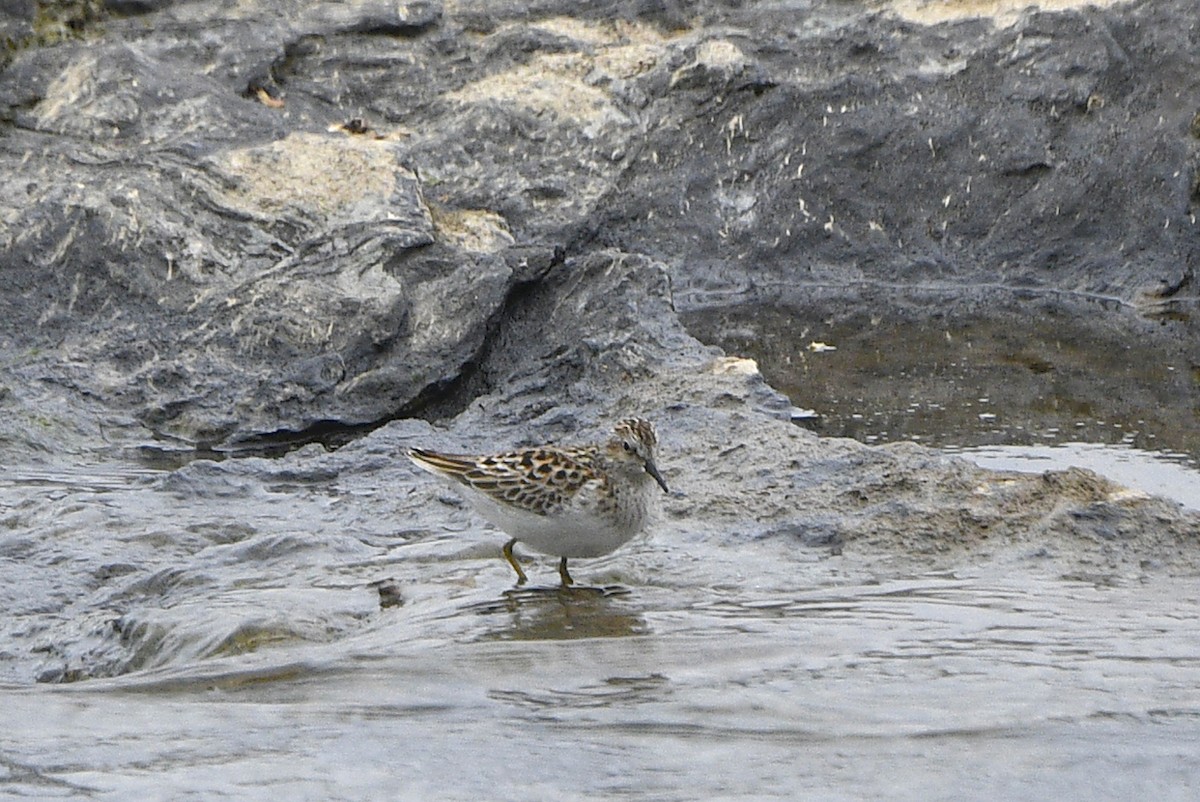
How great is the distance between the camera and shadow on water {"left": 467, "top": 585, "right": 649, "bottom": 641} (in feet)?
18.7

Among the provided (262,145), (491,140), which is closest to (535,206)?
(491,140)

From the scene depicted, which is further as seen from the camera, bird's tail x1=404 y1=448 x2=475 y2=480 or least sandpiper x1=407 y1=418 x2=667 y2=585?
bird's tail x1=404 y1=448 x2=475 y2=480

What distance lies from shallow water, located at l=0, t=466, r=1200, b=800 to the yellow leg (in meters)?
0.10

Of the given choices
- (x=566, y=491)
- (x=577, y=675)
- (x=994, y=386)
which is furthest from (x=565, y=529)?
(x=994, y=386)

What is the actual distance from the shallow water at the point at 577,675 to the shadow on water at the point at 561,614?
0.02 metres

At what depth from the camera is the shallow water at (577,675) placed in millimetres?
4340

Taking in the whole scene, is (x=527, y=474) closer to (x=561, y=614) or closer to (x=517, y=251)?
(x=561, y=614)

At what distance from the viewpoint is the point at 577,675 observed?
5258 mm

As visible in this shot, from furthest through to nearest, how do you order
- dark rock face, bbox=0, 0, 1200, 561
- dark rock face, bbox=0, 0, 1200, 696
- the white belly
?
dark rock face, bbox=0, 0, 1200, 561
dark rock face, bbox=0, 0, 1200, 696
the white belly

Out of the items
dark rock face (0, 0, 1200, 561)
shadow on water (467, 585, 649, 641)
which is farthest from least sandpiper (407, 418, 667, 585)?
dark rock face (0, 0, 1200, 561)

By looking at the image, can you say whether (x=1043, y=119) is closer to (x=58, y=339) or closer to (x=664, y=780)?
(x=58, y=339)

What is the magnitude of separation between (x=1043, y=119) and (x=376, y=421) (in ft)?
22.4

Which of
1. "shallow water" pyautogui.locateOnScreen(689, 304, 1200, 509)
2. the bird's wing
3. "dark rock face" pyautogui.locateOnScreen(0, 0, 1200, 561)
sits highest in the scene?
"dark rock face" pyautogui.locateOnScreen(0, 0, 1200, 561)

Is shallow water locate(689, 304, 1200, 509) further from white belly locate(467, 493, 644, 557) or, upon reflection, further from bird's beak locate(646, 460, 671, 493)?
white belly locate(467, 493, 644, 557)
